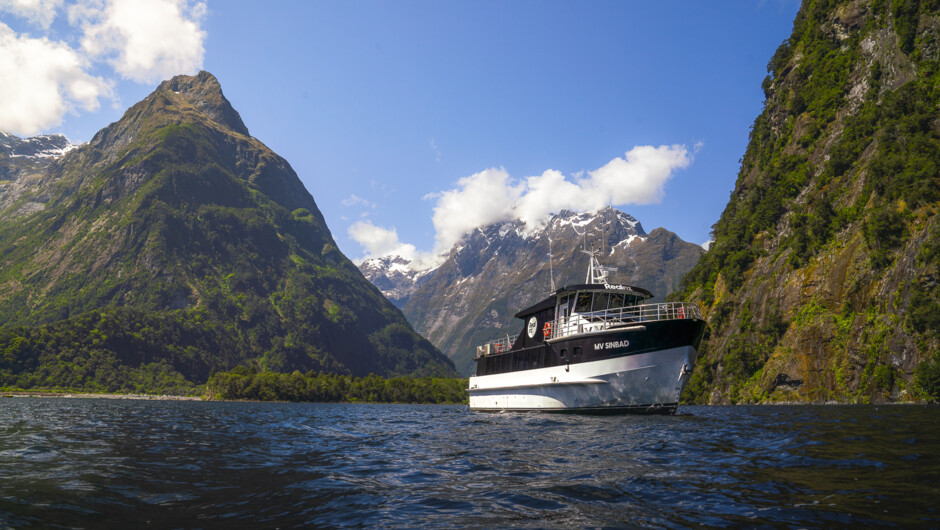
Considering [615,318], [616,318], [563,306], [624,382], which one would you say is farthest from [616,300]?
[624,382]

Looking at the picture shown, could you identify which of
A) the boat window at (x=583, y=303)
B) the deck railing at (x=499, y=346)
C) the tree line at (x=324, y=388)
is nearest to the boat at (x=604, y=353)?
the boat window at (x=583, y=303)

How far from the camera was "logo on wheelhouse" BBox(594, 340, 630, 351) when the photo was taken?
31031mm

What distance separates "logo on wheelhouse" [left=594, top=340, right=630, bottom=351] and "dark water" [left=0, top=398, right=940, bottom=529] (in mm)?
12230

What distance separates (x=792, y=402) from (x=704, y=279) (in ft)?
158

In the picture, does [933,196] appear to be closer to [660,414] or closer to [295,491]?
[660,414]

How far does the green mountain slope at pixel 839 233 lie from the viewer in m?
63.5

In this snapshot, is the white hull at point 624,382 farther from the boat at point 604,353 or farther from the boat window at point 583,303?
the boat window at point 583,303

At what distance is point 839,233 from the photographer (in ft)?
262

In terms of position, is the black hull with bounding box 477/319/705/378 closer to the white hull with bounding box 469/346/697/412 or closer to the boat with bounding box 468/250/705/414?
the boat with bounding box 468/250/705/414

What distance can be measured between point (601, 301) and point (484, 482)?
2748cm

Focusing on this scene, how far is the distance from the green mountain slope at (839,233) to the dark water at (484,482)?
57.1 metres

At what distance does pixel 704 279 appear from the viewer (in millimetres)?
117438

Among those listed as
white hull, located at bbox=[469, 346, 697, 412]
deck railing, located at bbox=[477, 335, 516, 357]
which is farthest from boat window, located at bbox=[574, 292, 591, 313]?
deck railing, located at bbox=[477, 335, 516, 357]

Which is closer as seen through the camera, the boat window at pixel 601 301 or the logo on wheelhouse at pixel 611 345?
the logo on wheelhouse at pixel 611 345
